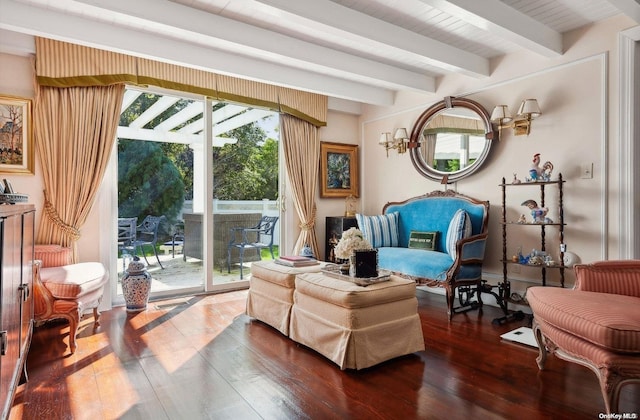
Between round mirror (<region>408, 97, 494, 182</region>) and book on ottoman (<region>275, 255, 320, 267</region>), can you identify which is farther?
round mirror (<region>408, 97, 494, 182</region>)

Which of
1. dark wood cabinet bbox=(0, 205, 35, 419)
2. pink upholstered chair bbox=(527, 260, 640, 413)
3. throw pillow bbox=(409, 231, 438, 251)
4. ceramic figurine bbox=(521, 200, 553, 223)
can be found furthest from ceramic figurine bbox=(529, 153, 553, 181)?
dark wood cabinet bbox=(0, 205, 35, 419)

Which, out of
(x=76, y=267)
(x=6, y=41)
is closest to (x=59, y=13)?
(x=6, y=41)

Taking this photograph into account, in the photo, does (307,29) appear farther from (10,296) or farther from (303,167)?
(10,296)

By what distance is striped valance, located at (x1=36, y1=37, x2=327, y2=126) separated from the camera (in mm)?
Answer: 3447

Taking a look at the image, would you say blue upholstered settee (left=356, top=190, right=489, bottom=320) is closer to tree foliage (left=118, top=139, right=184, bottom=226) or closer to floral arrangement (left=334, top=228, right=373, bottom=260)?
floral arrangement (left=334, top=228, right=373, bottom=260)

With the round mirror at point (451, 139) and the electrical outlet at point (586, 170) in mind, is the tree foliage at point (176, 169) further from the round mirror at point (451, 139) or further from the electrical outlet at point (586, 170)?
the electrical outlet at point (586, 170)

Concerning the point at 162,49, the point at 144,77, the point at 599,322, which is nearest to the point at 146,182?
the point at 144,77

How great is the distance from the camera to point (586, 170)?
337cm

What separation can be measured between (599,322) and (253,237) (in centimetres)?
387

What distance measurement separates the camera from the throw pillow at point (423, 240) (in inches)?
166

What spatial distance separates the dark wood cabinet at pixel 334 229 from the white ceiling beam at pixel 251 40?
191 centimetres

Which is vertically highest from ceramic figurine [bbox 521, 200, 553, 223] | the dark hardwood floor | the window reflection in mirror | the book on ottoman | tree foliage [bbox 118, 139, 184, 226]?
the window reflection in mirror

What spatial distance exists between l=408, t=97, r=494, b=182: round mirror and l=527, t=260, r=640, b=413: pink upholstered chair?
80.9 inches

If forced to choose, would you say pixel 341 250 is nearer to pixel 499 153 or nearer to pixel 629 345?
pixel 629 345
